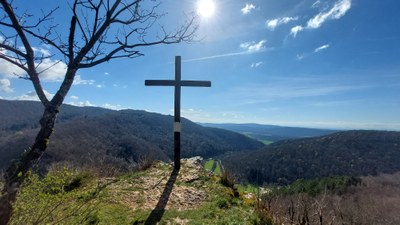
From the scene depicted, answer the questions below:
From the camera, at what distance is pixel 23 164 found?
3.97 metres

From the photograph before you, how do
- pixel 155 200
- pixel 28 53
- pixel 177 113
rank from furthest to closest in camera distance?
1. pixel 177 113
2. pixel 155 200
3. pixel 28 53

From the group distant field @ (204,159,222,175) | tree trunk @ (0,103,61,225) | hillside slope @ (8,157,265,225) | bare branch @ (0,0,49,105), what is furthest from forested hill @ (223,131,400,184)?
tree trunk @ (0,103,61,225)

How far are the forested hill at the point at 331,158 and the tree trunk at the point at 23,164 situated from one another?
123040mm

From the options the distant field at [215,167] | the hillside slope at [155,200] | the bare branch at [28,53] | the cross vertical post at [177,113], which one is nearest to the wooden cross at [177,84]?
the cross vertical post at [177,113]

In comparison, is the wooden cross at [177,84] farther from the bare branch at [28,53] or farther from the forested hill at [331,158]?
the forested hill at [331,158]

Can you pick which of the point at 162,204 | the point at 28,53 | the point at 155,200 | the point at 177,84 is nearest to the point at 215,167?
the point at 177,84

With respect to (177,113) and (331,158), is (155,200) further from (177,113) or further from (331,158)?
(331,158)

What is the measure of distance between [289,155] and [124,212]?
156m

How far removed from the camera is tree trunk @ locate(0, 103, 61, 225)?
3467 millimetres

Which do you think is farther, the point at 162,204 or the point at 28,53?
the point at 162,204

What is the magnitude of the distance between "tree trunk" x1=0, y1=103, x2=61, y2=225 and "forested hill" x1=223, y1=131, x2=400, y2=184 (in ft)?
404

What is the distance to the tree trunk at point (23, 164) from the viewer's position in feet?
11.4

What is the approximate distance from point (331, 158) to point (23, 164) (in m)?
165

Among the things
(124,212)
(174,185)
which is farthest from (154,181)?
(124,212)
